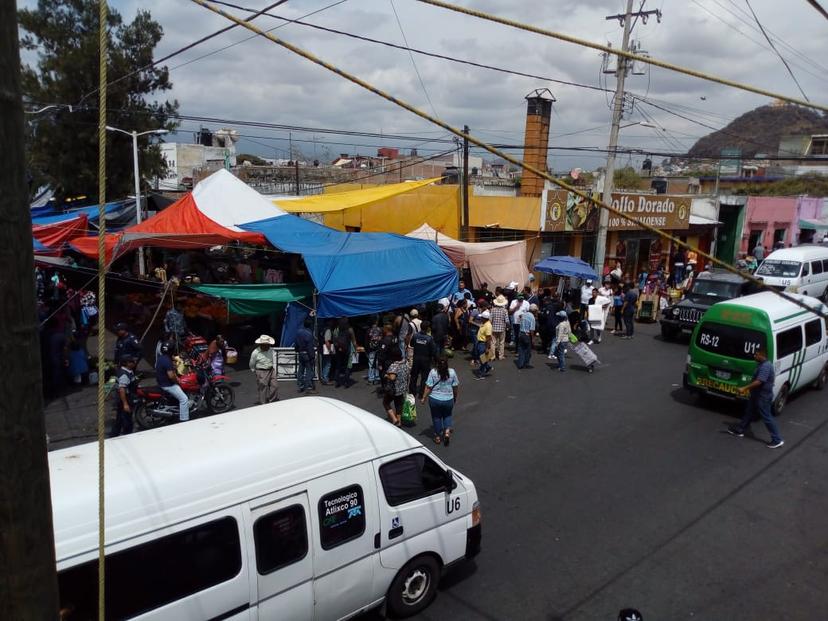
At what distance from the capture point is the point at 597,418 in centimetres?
1092

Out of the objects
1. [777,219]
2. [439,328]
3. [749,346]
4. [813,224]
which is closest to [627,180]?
[813,224]

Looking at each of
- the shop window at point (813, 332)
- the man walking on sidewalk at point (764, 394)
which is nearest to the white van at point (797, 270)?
the shop window at point (813, 332)

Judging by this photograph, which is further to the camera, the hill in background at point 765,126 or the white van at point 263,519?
the hill in background at point 765,126

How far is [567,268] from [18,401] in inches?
669

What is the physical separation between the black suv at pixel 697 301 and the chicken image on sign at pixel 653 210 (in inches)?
263

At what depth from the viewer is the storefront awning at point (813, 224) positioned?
121ft

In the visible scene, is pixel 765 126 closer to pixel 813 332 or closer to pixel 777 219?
pixel 777 219

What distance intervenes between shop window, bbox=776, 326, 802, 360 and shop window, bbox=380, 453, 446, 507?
25.6 feet

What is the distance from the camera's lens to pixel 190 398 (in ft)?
35.5

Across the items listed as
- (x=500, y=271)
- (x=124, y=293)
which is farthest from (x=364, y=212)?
(x=124, y=293)

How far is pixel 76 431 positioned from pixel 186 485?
6871 millimetres

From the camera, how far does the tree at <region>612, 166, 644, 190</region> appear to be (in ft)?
158

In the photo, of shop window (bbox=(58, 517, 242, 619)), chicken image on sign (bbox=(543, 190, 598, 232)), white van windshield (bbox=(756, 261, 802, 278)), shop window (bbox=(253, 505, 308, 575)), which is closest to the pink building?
white van windshield (bbox=(756, 261, 802, 278))

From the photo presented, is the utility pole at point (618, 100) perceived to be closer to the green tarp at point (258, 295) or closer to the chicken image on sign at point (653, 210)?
the chicken image on sign at point (653, 210)
